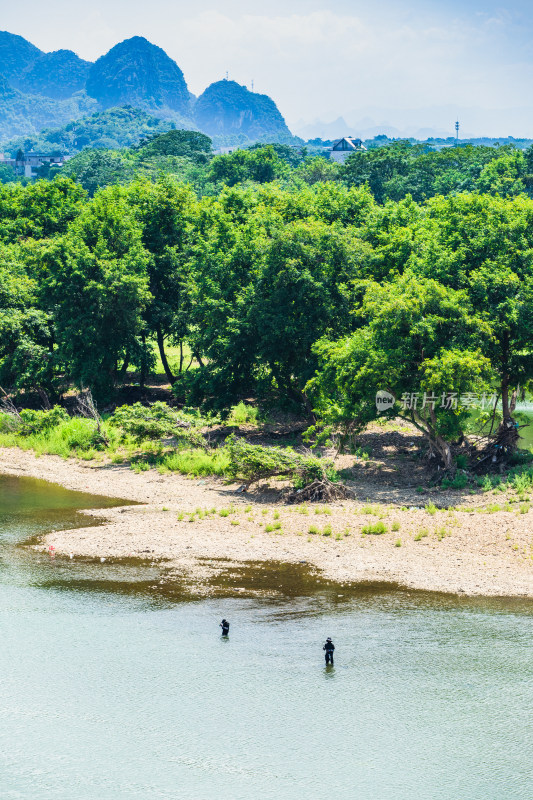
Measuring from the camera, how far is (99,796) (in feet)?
56.0

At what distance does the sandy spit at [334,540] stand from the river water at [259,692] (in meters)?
1.24

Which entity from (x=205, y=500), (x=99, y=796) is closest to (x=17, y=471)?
(x=205, y=500)

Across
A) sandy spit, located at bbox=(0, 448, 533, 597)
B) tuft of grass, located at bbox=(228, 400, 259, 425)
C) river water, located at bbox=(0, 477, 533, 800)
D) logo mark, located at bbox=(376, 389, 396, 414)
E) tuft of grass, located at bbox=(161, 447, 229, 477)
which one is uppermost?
logo mark, located at bbox=(376, 389, 396, 414)

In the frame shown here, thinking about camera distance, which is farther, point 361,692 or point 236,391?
point 236,391

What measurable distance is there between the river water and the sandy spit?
4.07 ft

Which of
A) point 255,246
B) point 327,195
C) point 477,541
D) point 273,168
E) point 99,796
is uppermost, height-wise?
point 273,168

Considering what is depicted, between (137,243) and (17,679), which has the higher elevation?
(137,243)

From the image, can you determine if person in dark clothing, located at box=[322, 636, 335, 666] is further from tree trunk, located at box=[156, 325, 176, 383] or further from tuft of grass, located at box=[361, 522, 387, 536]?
tree trunk, located at box=[156, 325, 176, 383]

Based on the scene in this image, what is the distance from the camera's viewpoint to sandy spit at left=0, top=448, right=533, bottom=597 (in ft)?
86.8

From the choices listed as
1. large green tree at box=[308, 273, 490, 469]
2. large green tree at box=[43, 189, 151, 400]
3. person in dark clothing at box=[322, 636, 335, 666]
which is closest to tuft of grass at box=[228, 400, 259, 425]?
large green tree at box=[43, 189, 151, 400]

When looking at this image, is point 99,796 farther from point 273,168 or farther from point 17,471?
point 273,168

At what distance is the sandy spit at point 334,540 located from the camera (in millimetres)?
26453

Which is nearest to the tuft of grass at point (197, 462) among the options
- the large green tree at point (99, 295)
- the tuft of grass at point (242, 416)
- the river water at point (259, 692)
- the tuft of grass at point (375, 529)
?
the tuft of grass at point (242, 416)

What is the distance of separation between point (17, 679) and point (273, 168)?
341 ft
